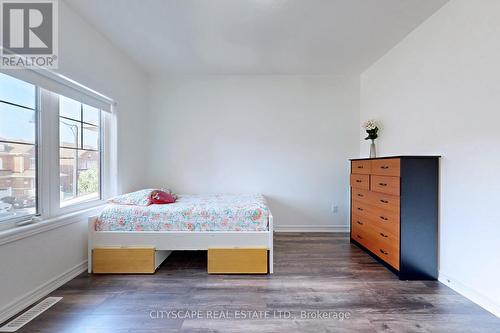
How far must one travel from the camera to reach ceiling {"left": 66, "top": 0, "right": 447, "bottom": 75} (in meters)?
2.03

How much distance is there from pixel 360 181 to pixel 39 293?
3.41m

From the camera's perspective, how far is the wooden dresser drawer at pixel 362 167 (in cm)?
270

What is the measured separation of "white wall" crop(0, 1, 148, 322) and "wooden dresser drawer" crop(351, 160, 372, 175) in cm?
311

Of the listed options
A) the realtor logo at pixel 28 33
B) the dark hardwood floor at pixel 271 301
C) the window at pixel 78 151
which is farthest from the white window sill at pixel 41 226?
the realtor logo at pixel 28 33

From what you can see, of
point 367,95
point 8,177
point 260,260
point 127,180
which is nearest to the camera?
point 8,177

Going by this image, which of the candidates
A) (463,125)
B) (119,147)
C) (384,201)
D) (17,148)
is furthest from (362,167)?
(17,148)

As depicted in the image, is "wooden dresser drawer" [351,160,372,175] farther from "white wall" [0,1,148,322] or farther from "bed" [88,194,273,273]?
"white wall" [0,1,148,322]

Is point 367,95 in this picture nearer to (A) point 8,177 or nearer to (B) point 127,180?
(B) point 127,180

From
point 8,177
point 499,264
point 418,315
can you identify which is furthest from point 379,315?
point 8,177

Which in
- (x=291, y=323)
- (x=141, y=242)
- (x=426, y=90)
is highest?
(x=426, y=90)

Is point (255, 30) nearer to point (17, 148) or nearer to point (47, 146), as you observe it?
point (47, 146)

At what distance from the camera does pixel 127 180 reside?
3.08 m

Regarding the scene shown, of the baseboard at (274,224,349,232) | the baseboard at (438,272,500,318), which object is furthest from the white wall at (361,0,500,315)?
the baseboard at (274,224,349,232)

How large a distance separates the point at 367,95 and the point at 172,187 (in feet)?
11.0
